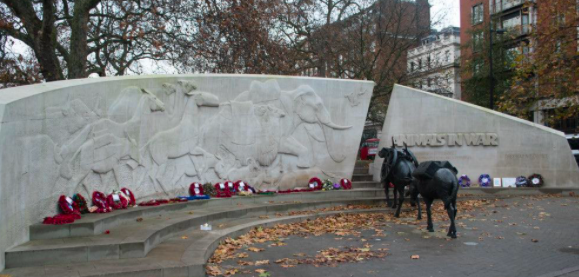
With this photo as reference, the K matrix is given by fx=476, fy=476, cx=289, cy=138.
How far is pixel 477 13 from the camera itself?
129 ft

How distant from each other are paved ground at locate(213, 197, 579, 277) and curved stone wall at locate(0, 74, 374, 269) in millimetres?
3284

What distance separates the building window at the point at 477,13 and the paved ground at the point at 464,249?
2905 centimetres

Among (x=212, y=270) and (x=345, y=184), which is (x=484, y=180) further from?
(x=212, y=270)

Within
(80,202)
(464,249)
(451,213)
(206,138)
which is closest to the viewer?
(464,249)

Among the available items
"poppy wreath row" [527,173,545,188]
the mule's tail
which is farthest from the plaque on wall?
the mule's tail

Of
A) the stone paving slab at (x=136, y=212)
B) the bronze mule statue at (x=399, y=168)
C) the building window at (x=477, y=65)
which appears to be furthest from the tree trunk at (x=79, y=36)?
the building window at (x=477, y=65)

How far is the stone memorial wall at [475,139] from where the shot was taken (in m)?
16.8

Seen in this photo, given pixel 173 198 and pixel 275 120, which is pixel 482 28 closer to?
pixel 275 120

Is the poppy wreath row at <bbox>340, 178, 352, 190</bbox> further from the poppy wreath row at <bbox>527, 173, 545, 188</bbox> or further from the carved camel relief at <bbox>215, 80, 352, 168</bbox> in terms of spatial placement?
the poppy wreath row at <bbox>527, 173, 545, 188</bbox>

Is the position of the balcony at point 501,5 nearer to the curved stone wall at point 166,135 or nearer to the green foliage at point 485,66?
the green foliage at point 485,66

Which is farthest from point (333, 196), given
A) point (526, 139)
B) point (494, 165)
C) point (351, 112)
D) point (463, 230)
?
point (526, 139)

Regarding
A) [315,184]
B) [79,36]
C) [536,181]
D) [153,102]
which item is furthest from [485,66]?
[153,102]

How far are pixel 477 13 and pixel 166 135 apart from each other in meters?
35.0

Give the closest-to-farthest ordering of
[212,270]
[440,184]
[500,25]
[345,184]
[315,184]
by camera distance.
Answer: [212,270]
[440,184]
[315,184]
[345,184]
[500,25]
